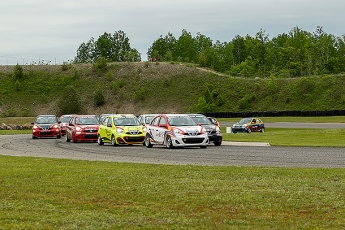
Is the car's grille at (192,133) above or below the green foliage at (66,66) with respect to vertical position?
below

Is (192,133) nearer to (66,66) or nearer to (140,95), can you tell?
(140,95)

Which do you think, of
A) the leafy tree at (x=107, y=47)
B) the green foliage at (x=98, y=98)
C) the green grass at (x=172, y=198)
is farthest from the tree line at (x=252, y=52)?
the green grass at (x=172, y=198)

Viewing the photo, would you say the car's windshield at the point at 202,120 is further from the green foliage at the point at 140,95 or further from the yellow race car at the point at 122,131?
the green foliage at the point at 140,95

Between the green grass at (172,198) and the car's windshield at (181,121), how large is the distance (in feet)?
42.7

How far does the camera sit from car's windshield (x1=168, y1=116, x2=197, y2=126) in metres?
30.4

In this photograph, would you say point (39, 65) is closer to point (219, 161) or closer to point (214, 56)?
point (214, 56)

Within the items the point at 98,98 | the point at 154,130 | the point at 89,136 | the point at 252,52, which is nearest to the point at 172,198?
the point at 154,130

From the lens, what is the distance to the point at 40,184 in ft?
45.4

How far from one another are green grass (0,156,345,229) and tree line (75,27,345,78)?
92.7 m

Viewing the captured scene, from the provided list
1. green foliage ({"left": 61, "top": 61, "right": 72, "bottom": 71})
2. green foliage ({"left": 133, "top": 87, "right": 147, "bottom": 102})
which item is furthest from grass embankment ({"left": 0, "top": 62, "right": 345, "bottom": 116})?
green foliage ({"left": 61, "top": 61, "right": 72, "bottom": 71})

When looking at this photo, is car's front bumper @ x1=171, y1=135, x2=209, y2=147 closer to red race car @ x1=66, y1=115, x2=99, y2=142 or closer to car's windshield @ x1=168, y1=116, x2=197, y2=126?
car's windshield @ x1=168, y1=116, x2=197, y2=126

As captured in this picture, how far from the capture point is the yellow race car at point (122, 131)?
108 feet

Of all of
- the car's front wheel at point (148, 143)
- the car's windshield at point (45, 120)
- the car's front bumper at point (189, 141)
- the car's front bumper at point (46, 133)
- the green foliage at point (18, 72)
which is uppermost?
the green foliage at point (18, 72)

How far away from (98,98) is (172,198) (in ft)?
321
